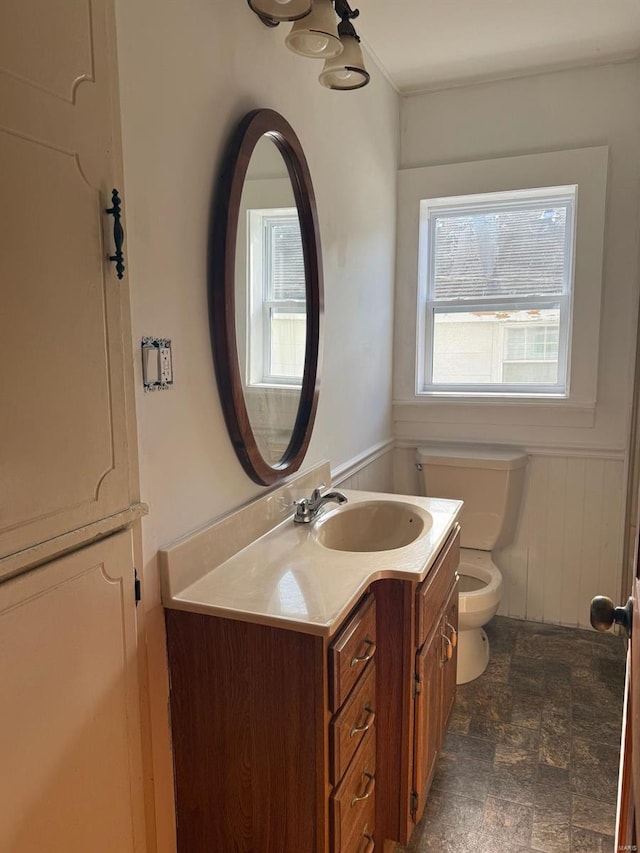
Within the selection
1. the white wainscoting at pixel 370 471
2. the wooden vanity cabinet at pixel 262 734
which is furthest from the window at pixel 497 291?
the wooden vanity cabinet at pixel 262 734

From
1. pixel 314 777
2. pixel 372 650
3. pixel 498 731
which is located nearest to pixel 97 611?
pixel 314 777

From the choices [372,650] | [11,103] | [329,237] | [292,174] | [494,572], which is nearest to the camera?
[11,103]

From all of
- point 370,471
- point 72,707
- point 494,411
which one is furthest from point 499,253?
point 72,707

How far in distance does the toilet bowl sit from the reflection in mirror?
3.42 feet

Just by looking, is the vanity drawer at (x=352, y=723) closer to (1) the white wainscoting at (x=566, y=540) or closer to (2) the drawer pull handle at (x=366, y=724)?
(2) the drawer pull handle at (x=366, y=724)

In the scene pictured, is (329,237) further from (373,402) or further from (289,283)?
(373,402)

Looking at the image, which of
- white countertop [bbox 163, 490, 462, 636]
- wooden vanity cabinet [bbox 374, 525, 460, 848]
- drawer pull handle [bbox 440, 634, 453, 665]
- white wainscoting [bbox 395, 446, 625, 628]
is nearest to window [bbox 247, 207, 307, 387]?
white countertop [bbox 163, 490, 462, 636]

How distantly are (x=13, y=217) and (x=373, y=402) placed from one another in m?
1.92

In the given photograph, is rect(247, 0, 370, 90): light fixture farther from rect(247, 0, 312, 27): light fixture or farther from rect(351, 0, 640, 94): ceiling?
rect(351, 0, 640, 94): ceiling

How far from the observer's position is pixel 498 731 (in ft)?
6.77

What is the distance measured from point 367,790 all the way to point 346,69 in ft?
5.84

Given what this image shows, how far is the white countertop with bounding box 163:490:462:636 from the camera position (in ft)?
3.83

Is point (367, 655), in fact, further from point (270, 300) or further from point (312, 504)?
point (270, 300)

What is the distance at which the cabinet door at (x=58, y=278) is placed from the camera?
2.74 ft
